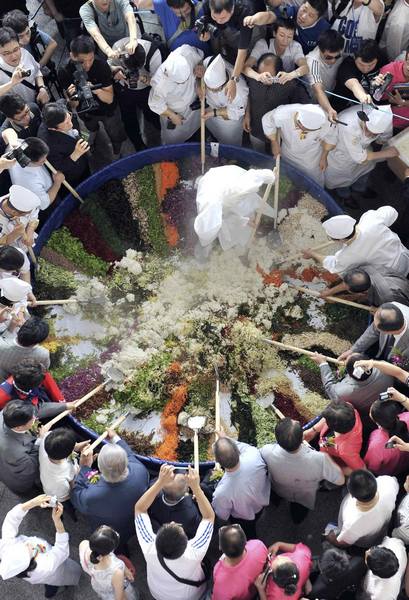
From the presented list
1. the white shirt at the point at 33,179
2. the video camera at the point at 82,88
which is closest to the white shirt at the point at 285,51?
the video camera at the point at 82,88

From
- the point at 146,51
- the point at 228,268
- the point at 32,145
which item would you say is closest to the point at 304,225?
the point at 228,268

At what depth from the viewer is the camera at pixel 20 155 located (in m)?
6.54

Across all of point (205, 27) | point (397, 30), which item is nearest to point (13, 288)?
point (205, 27)

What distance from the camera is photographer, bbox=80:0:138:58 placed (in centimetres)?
745

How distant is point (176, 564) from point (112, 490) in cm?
92

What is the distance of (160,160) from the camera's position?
8.29 metres

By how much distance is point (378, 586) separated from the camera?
5074 millimetres

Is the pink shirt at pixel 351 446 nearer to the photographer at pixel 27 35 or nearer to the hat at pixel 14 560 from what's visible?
the hat at pixel 14 560

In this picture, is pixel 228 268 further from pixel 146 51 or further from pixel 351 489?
pixel 351 489

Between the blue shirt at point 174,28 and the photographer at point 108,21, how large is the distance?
351 mm

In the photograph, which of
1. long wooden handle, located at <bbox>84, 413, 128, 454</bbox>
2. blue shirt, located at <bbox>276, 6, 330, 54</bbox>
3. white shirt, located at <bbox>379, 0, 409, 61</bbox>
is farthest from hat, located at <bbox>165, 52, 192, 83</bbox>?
long wooden handle, located at <bbox>84, 413, 128, 454</bbox>

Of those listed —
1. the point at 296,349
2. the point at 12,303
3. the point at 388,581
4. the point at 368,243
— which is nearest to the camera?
the point at 388,581

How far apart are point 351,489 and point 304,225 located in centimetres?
369

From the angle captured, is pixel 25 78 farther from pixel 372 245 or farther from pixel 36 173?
pixel 372 245
